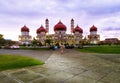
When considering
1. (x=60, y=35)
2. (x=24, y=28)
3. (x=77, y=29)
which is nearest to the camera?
(x=60, y=35)

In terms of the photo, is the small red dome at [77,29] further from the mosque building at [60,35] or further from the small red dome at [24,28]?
the small red dome at [24,28]

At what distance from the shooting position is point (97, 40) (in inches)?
3755

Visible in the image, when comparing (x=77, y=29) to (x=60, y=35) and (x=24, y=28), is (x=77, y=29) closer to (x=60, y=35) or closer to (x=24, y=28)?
(x=60, y=35)

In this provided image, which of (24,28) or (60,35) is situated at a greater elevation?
(24,28)

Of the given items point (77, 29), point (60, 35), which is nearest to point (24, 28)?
point (60, 35)

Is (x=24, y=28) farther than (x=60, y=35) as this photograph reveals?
Yes

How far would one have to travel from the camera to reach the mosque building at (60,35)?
7338cm

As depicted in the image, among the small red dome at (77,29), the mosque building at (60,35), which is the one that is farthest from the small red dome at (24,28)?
the small red dome at (77,29)

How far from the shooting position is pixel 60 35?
7331 centimetres

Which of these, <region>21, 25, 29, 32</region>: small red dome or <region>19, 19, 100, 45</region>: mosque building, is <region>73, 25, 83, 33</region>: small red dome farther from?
<region>21, 25, 29, 32</region>: small red dome

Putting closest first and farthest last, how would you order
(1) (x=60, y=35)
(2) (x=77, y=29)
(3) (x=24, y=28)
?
(1) (x=60, y=35), (2) (x=77, y=29), (3) (x=24, y=28)

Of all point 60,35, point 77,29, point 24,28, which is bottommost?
point 60,35

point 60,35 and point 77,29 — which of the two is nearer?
point 60,35

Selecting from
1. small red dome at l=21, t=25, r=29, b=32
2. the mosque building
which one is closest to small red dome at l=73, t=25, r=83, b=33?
the mosque building
